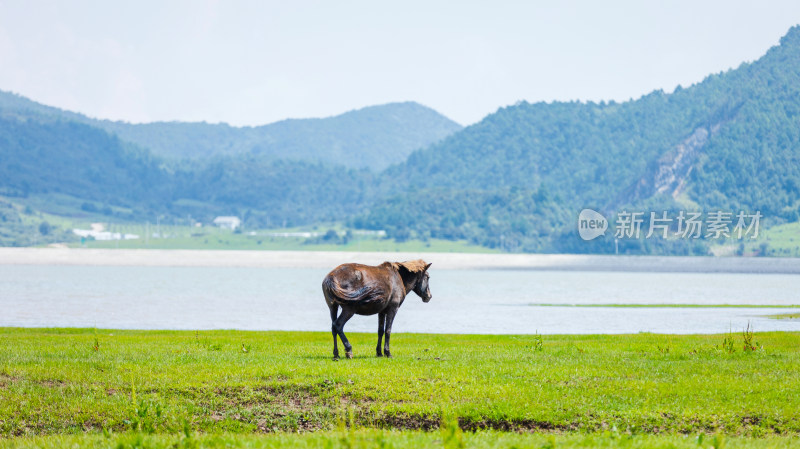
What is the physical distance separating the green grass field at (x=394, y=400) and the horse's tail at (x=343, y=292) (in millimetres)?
1682

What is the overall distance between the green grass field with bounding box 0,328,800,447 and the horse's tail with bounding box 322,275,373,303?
168 cm

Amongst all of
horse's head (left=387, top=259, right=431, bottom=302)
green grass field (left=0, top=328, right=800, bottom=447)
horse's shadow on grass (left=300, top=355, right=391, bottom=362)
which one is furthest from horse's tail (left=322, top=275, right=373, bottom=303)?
horse's head (left=387, top=259, right=431, bottom=302)

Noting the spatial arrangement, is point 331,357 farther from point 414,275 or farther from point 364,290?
point 414,275

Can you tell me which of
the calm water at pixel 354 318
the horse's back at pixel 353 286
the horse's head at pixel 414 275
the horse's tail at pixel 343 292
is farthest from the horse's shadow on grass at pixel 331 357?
the calm water at pixel 354 318

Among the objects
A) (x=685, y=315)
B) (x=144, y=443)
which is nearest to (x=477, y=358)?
(x=144, y=443)

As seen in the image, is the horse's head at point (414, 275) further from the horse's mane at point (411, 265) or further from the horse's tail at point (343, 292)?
the horse's tail at point (343, 292)

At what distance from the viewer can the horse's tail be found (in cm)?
2528

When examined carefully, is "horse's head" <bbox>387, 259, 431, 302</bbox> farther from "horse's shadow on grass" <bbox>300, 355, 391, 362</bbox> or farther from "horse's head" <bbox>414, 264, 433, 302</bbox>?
"horse's shadow on grass" <bbox>300, 355, 391, 362</bbox>

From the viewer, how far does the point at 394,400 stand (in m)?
20.8

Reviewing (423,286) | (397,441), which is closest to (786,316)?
(423,286)

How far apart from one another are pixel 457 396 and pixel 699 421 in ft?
16.3

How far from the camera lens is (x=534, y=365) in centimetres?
2533

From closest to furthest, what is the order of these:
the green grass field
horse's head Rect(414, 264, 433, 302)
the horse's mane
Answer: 1. the green grass field
2. the horse's mane
3. horse's head Rect(414, 264, 433, 302)

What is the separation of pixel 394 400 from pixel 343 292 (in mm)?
5131
